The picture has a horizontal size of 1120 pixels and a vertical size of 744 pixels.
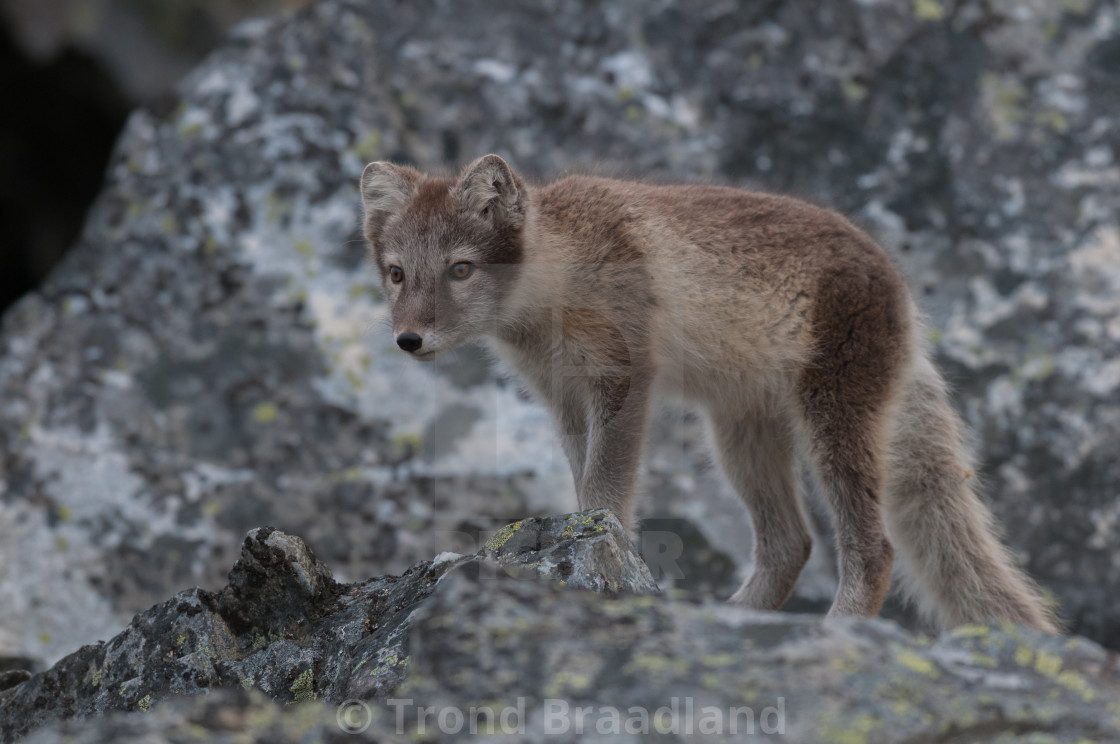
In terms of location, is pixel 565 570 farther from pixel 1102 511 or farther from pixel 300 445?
pixel 1102 511

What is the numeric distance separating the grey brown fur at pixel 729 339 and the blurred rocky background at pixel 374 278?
96 centimetres

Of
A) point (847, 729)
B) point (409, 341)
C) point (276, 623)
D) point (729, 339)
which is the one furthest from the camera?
point (729, 339)

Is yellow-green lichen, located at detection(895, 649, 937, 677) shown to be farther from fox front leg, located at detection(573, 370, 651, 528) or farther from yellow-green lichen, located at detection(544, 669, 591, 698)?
fox front leg, located at detection(573, 370, 651, 528)

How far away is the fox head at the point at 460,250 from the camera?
193 inches

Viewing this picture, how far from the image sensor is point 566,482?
270 inches

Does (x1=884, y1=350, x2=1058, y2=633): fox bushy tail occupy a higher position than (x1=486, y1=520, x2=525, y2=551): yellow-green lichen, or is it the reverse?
(x1=884, y1=350, x2=1058, y2=633): fox bushy tail

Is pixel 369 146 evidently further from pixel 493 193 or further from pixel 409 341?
pixel 409 341

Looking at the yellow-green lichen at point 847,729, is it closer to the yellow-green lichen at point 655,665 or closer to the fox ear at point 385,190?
the yellow-green lichen at point 655,665

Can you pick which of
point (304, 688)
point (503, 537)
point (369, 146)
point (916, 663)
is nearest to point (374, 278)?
point (369, 146)

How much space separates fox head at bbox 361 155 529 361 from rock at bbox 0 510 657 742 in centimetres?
139

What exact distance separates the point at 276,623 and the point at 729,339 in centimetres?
262

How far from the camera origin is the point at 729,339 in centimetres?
517

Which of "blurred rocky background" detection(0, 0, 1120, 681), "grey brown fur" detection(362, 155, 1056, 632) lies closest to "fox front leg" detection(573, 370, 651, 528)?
"grey brown fur" detection(362, 155, 1056, 632)

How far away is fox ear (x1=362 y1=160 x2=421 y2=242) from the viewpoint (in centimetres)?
520
